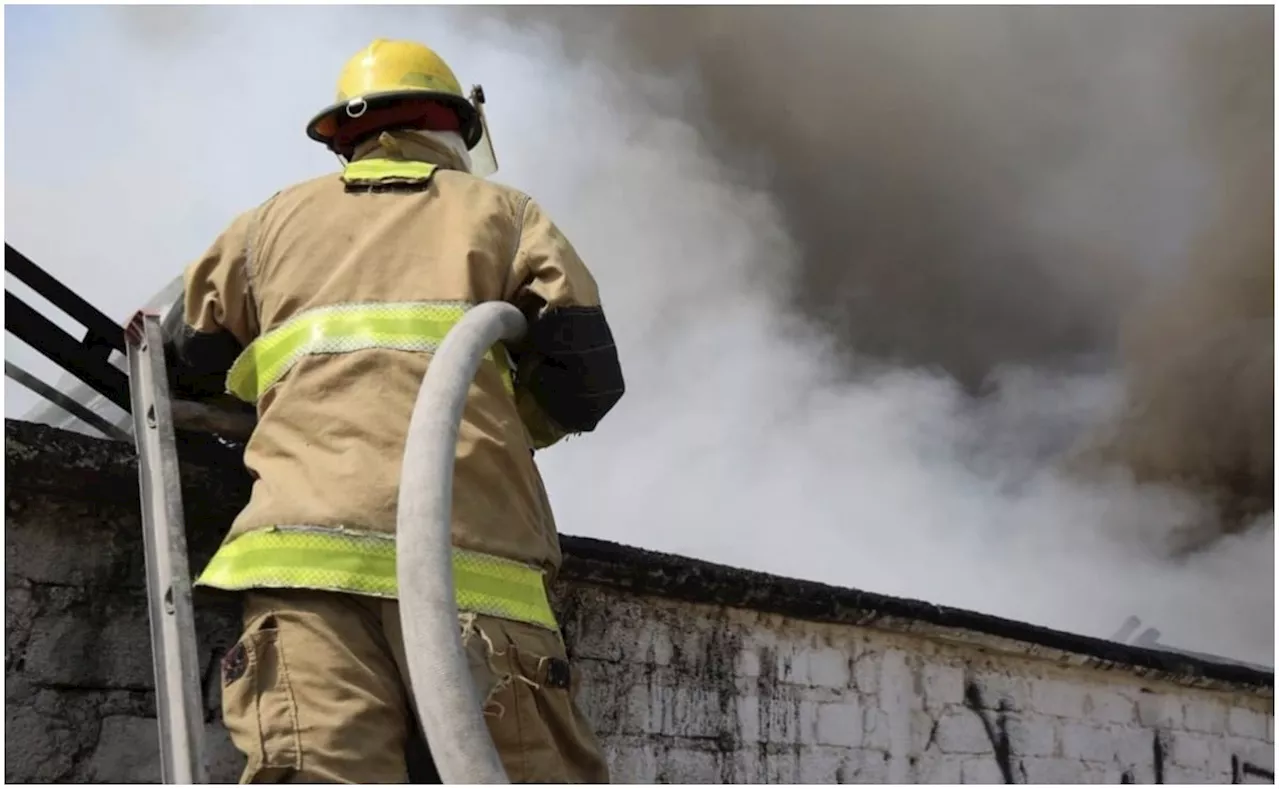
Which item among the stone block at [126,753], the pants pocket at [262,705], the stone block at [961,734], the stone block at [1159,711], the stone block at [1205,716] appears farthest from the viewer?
the stone block at [1205,716]

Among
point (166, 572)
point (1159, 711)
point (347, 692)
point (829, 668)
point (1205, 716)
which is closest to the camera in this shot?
point (347, 692)

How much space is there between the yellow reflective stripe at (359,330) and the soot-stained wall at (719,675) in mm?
389

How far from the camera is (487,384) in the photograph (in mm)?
1801

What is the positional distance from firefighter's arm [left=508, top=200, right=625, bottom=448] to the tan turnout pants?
0.40 meters

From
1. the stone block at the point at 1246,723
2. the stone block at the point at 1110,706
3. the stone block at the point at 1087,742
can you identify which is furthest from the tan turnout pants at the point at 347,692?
the stone block at the point at 1246,723

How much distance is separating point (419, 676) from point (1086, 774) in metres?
3.25

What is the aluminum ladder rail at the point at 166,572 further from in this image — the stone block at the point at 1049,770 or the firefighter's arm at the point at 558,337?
the stone block at the point at 1049,770

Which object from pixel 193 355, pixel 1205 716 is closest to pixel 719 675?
pixel 193 355

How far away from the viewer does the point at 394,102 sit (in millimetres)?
2092

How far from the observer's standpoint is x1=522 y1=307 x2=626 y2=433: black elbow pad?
1874 millimetres

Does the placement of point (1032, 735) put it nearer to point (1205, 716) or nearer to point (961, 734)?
point (961, 734)

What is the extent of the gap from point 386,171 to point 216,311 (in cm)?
32

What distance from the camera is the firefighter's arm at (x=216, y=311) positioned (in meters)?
1.92

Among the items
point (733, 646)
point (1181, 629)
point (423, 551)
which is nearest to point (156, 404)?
point (423, 551)
